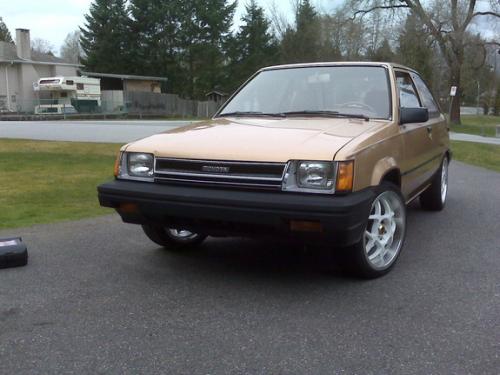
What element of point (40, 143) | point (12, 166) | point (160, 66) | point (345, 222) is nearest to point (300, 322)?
point (345, 222)

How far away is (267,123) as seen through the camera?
4.39 m

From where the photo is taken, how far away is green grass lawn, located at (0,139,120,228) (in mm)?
6773

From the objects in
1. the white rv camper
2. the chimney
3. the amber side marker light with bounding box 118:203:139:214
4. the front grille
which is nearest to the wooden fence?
the white rv camper

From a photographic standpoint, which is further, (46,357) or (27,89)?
(27,89)

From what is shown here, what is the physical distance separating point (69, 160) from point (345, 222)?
31.9 feet

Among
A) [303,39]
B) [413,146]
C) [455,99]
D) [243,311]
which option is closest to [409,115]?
[413,146]

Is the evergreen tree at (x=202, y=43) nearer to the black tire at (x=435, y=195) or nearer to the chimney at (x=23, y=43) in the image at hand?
the chimney at (x=23, y=43)

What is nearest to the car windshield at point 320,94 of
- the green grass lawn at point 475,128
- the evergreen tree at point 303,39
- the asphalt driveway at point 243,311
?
the asphalt driveway at point 243,311

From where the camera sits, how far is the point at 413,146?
5.00 metres

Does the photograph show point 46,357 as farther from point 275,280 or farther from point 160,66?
point 160,66

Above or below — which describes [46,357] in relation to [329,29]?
below

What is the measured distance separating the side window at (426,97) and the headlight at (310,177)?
281 centimetres

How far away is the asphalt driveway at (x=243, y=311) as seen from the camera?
2871 mm

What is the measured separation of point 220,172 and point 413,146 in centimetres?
212
